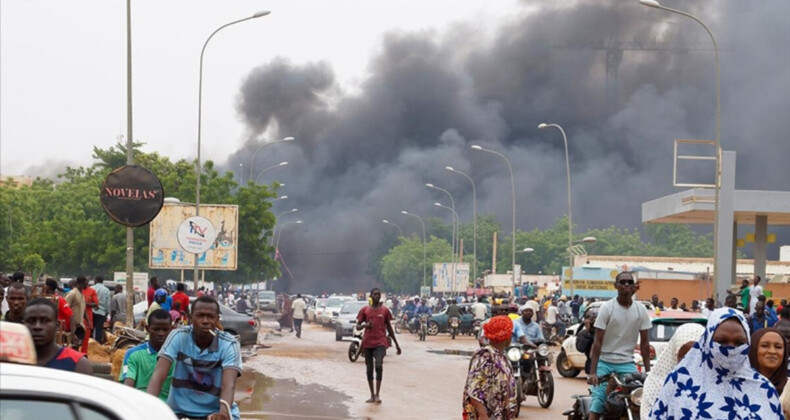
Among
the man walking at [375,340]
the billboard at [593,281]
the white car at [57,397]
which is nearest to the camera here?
the white car at [57,397]

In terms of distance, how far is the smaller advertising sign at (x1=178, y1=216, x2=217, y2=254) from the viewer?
83.4 feet

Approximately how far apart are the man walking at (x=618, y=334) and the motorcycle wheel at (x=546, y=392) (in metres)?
5.99

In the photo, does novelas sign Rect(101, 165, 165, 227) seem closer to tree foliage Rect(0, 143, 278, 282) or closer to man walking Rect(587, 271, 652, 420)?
man walking Rect(587, 271, 652, 420)

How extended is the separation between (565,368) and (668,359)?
54.8ft

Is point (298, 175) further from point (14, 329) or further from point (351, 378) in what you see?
point (14, 329)

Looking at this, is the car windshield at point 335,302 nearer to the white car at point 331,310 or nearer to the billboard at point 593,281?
the white car at point 331,310

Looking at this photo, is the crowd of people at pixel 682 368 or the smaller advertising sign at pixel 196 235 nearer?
the crowd of people at pixel 682 368

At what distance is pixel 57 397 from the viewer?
3006mm

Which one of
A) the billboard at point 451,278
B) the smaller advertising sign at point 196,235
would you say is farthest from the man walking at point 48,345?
the billboard at point 451,278

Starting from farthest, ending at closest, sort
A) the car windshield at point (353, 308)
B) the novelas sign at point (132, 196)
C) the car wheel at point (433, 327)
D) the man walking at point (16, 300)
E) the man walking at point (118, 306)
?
the car wheel at point (433, 327) → the car windshield at point (353, 308) → the man walking at point (118, 306) → the novelas sign at point (132, 196) → the man walking at point (16, 300)

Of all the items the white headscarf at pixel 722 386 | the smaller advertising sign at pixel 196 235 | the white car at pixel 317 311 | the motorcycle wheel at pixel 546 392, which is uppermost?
the smaller advertising sign at pixel 196 235

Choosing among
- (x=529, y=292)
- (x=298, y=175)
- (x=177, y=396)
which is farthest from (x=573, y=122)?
(x=177, y=396)

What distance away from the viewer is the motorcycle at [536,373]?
1666cm

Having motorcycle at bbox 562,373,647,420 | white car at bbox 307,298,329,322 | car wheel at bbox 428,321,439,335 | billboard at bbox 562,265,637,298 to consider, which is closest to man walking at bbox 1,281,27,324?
motorcycle at bbox 562,373,647,420
